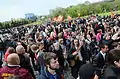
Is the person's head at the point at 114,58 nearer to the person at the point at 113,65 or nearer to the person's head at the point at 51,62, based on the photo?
the person at the point at 113,65

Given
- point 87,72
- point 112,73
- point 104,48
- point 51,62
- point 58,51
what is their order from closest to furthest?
point 87,72
point 112,73
point 51,62
point 104,48
point 58,51

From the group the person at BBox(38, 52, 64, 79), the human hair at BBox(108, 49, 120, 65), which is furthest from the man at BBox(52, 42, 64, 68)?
the human hair at BBox(108, 49, 120, 65)

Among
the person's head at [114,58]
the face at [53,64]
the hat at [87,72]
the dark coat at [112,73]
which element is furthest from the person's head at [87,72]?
the face at [53,64]

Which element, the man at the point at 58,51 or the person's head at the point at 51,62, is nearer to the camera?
the person's head at the point at 51,62

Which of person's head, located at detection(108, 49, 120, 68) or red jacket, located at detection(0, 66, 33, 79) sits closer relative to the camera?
person's head, located at detection(108, 49, 120, 68)

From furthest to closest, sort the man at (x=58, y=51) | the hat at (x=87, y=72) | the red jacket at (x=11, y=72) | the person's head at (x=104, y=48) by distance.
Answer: the man at (x=58, y=51) < the person's head at (x=104, y=48) < the red jacket at (x=11, y=72) < the hat at (x=87, y=72)

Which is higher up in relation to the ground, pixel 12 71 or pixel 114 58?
pixel 114 58

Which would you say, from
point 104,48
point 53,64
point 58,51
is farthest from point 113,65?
point 58,51

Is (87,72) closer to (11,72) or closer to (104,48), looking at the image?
(11,72)

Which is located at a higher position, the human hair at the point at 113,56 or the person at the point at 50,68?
the human hair at the point at 113,56

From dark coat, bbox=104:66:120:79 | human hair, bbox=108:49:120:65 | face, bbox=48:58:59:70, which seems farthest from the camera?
face, bbox=48:58:59:70

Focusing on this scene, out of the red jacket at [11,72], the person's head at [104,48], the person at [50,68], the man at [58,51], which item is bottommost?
the man at [58,51]

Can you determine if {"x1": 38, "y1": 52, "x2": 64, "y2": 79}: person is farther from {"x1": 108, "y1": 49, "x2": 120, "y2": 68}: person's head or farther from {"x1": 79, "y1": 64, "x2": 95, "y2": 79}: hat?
{"x1": 79, "y1": 64, "x2": 95, "y2": 79}: hat

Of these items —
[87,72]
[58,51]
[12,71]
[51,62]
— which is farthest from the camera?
[58,51]
